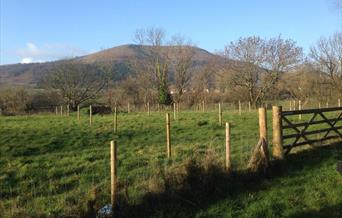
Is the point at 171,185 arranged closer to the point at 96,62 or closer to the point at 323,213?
the point at 323,213

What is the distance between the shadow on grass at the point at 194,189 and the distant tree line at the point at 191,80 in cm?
4718

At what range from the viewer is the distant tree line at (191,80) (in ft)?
184

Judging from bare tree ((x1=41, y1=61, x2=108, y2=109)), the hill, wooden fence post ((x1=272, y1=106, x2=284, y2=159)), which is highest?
the hill

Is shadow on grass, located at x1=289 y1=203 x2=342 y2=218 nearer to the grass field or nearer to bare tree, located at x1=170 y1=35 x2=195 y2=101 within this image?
the grass field

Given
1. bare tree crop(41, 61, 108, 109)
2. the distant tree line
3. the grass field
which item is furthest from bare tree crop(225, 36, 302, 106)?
the grass field

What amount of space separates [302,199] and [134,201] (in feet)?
10.7

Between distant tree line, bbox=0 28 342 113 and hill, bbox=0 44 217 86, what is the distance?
1.36m

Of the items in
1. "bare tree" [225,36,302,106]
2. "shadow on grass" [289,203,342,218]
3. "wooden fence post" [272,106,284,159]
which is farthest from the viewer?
"bare tree" [225,36,302,106]

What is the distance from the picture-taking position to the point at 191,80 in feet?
221

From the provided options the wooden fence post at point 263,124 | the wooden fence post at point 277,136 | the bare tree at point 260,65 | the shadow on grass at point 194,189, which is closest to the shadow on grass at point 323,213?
the shadow on grass at point 194,189

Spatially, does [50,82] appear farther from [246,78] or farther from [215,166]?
[215,166]

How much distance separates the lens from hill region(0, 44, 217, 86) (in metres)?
70.7

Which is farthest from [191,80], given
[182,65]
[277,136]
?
[277,136]

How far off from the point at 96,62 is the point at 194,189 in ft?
215
